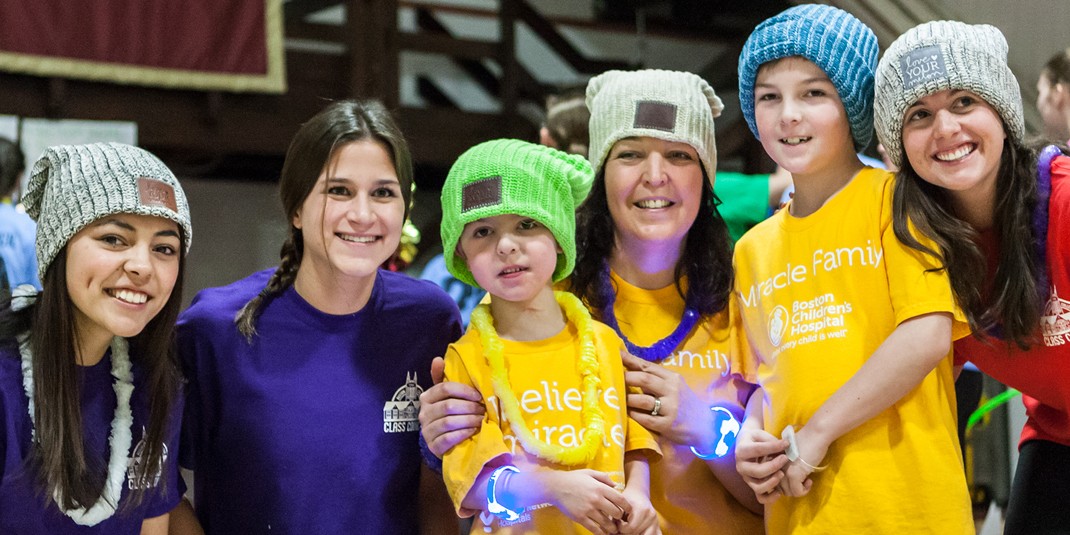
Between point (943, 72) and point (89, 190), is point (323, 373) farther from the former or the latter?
point (943, 72)

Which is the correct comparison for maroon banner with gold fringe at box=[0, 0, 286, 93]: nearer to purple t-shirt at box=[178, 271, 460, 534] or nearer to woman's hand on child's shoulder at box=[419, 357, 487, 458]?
purple t-shirt at box=[178, 271, 460, 534]

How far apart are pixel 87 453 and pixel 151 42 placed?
489 cm

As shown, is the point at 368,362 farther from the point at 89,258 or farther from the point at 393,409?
the point at 89,258

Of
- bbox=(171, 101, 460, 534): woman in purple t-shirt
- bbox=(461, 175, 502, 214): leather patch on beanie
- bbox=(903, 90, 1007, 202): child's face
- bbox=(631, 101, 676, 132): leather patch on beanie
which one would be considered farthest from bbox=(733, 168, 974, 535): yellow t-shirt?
bbox=(171, 101, 460, 534): woman in purple t-shirt

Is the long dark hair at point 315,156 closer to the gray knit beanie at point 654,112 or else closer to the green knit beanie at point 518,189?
the green knit beanie at point 518,189

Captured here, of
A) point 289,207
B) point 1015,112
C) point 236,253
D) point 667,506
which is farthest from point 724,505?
point 236,253

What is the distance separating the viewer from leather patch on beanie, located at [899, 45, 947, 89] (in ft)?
6.89

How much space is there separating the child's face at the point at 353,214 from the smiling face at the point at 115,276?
0.31 m

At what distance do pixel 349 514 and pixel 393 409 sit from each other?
0.24 meters

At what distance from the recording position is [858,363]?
2.13 m

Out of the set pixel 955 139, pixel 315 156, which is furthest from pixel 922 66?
pixel 315 156

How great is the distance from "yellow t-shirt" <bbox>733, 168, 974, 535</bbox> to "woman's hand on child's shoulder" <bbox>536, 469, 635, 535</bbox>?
1.26 feet

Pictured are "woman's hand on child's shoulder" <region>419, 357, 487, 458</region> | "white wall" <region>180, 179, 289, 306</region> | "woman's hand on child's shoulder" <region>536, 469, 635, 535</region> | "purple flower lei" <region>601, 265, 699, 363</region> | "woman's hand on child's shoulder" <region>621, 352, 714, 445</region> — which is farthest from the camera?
"white wall" <region>180, 179, 289, 306</region>

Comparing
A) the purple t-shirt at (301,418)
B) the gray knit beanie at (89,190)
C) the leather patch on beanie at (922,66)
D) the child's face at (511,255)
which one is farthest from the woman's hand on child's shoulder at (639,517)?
the gray knit beanie at (89,190)
